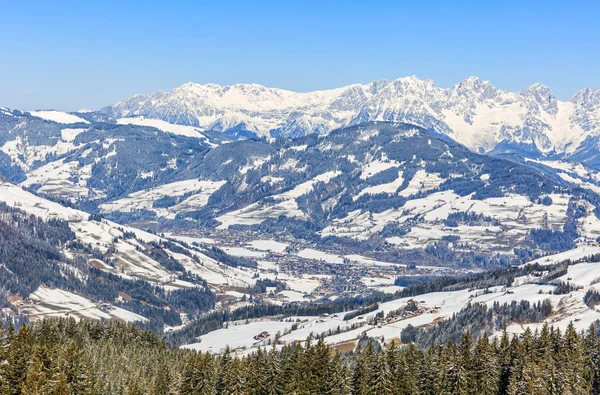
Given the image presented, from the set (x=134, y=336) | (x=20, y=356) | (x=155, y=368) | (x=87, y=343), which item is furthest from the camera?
(x=134, y=336)

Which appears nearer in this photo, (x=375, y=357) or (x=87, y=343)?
(x=375, y=357)

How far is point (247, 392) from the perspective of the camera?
118 metres

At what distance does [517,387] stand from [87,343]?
90976 mm

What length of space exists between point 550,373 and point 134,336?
109 metres

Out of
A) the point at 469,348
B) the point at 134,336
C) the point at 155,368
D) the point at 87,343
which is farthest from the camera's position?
the point at 134,336

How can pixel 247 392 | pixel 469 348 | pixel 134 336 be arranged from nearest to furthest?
pixel 247 392 < pixel 469 348 < pixel 134 336

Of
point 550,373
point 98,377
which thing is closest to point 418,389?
point 550,373

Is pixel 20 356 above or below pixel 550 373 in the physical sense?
above

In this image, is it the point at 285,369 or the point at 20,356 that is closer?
the point at 20,356

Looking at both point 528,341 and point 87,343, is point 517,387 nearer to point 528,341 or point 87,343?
point 528,341

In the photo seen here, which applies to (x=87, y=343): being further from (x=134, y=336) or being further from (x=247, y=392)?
(x=247, y=392)

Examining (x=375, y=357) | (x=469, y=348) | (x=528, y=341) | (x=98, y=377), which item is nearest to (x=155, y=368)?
(x=98, y=377)

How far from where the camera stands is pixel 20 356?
359 ft

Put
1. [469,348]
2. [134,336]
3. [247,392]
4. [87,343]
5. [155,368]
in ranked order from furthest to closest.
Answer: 1. [134,336]
2. [87,343]
3. [155,368]
4. [469,348]
5. [247,392]
